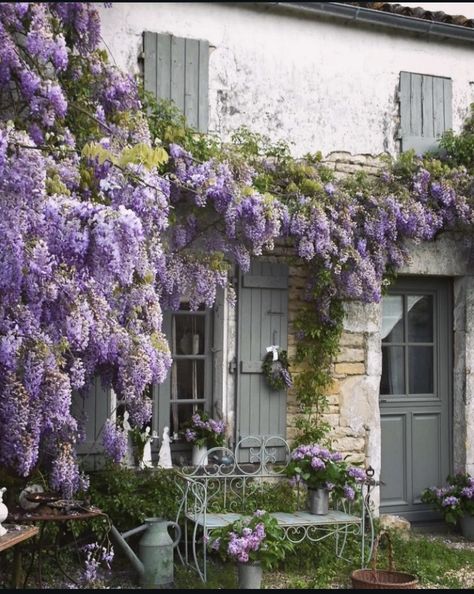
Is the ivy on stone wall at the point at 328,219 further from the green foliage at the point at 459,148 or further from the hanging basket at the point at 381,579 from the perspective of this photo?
the hanging basket at the point at 381,579

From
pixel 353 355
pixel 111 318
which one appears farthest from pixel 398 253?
pixel 111 318

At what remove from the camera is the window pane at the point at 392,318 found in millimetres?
7074

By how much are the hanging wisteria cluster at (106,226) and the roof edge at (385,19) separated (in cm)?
123

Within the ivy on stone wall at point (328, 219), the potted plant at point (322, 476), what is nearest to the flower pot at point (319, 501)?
the potted plant at point (322, 476)

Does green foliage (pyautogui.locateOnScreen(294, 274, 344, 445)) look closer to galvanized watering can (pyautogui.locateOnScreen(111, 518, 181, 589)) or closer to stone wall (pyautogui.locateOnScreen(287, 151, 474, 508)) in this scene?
stone wall (pyautogui.locateOnScreen(287, 151, 474, 508))

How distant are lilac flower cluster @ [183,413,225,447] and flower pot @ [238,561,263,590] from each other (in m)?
1.35

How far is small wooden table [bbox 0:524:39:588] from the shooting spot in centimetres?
381

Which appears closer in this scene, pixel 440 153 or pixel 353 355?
pixel 353 355

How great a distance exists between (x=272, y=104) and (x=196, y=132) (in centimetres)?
75

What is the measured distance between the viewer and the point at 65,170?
4652 millimetres

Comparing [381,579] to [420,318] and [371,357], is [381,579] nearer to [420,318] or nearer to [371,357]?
[371,357]

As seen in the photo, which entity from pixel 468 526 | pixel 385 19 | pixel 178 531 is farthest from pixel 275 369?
pixel 385 19

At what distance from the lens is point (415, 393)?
7.13m

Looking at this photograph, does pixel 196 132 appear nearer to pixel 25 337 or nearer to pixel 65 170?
pixel 65 170
